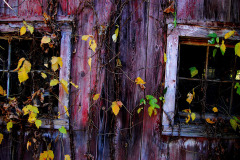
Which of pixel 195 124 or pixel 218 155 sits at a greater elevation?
pixel 195 124

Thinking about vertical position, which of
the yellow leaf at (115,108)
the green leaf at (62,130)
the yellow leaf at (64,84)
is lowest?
the green leaf at (62,130)

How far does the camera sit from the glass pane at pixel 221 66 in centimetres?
223

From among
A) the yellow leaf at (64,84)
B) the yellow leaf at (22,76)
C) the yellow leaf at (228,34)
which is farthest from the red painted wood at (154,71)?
the yellow leaf at (22,76)

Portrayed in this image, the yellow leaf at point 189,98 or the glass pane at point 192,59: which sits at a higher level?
the glass pane at point 192,59

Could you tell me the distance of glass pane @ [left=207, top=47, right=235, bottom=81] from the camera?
2.23 meters

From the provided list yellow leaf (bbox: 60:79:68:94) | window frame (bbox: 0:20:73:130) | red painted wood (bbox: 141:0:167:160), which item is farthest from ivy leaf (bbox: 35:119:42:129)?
red painted wood (bbox: 141:0:167:160)

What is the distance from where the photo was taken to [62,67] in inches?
82.5

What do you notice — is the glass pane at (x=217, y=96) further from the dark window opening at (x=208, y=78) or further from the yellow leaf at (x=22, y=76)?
the yellow leaf at (x=22, y=76)

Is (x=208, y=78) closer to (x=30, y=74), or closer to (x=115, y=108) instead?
(x=115, y=108)

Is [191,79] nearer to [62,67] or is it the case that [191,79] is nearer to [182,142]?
[182,142]

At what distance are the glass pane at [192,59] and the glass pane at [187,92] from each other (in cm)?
10

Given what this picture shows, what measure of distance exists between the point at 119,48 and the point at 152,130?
1128 millimetres

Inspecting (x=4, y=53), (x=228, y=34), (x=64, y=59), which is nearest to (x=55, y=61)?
(x=64, y=59)

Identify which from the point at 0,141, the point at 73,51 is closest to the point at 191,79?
the point at 73,51
